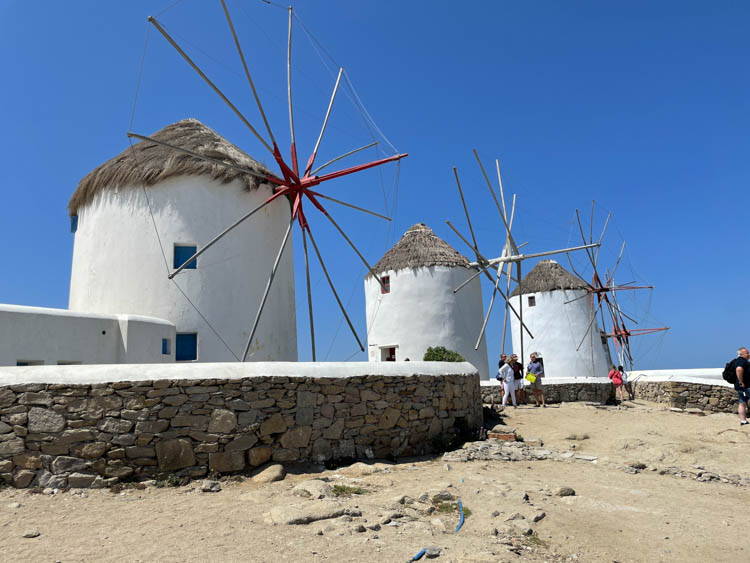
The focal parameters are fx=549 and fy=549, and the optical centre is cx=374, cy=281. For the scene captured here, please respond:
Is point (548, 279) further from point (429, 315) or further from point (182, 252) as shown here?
point (182, 252)

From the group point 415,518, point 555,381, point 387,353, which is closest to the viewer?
point 415,518

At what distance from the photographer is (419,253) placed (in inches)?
784

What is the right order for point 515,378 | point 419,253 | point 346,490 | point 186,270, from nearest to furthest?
point 346,490, point 186,270, point 515,378, point 419,253

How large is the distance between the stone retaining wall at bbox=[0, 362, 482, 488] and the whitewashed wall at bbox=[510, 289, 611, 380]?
18311 mm

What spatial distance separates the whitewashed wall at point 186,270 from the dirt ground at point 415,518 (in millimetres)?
5329

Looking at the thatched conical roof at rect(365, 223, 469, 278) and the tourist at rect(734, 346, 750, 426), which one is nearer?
the tourist at rect(734, 346, 750, 426)

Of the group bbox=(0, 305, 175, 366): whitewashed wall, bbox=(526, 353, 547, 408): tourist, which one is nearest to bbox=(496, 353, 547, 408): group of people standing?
bbox=(526, 353, 547, 408): tourist

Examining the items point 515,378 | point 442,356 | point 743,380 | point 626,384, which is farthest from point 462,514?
point 626,384

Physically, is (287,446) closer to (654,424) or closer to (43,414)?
(43,414)

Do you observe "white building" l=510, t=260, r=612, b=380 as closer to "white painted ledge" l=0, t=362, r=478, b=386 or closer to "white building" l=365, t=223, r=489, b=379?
"white building" l=365, t=223, r=489, b=379

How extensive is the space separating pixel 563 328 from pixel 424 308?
819 cm

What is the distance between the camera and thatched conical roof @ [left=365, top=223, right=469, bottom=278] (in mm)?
19562

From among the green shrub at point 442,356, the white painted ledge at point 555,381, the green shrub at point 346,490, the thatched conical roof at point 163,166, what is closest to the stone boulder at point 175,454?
the green shrub at point 346,490

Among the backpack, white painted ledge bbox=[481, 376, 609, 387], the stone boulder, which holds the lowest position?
the stone boulder
